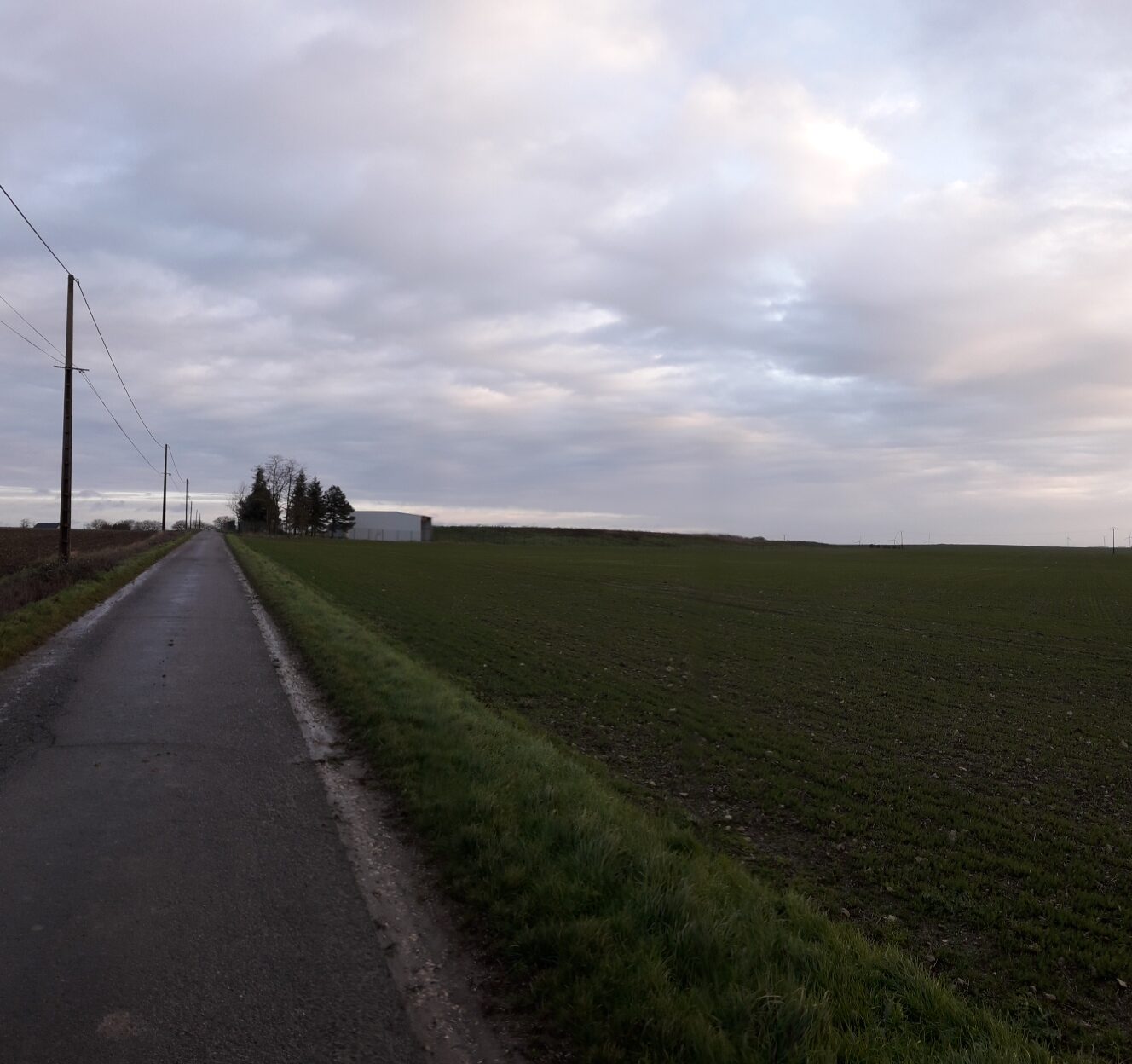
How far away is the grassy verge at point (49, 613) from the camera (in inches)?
488

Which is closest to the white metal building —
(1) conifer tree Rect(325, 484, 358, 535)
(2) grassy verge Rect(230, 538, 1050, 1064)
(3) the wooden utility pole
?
(1) conifer tree Rect(325, 484, 358, 535)

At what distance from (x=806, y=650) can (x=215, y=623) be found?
12.3m

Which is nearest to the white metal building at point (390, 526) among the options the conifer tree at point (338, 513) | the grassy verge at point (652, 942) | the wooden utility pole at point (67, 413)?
the conifer tree at point (338, 513)

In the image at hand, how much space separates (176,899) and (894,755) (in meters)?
7.51

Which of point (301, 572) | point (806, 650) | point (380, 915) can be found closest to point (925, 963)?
point (380, 915)

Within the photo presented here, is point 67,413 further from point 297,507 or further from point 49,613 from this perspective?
point 297,507

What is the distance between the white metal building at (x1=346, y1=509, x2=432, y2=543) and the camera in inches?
5704

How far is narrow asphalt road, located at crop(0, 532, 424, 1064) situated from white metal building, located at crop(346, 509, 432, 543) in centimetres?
13828

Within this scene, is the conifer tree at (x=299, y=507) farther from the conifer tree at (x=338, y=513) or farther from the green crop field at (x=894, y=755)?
the green crop field at (x=894, y=755)

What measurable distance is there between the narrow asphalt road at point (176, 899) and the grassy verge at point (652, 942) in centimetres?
68

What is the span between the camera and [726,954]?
12.6ft

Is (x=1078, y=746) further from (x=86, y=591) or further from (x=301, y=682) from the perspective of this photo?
(x=86, y=591)

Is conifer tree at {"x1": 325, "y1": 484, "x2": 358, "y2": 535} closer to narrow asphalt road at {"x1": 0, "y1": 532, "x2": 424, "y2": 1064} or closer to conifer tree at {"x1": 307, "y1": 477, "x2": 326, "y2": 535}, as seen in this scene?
conifer tree at {"x1": 307, "y1": 477, "x2": 326, "y2": 535}

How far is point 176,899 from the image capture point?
4.26 metres
